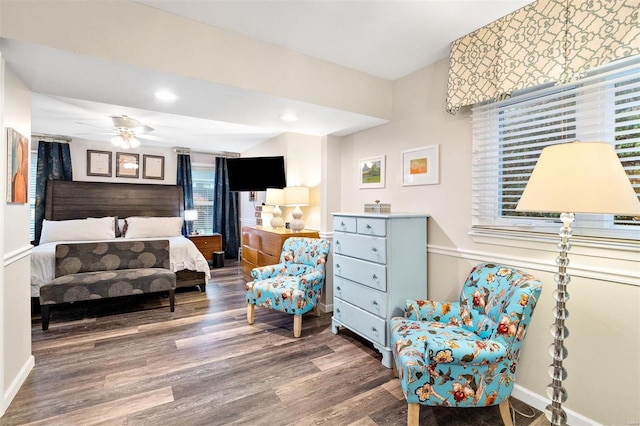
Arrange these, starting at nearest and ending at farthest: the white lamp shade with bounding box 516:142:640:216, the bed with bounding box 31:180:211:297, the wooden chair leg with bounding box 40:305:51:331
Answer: the white lamp shade with bounding box 516:142:640:216, the wooden chair leg with bounding box 40:305:51:331, the bed with bounding box 31:180:211:297

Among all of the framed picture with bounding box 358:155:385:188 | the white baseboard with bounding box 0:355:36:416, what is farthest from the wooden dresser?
the white baseboard with bounding box 0:355:36:416

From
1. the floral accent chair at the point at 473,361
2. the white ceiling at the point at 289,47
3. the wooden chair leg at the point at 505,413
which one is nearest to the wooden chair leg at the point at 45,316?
the white ceiling at the point at 289,47

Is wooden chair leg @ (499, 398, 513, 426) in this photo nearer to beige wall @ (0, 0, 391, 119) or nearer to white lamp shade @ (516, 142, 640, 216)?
white lamp shade @ (516, 142, 640, 216)

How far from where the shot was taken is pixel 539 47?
1812 millimetres

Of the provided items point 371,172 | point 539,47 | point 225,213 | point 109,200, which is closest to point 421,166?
point 371,172

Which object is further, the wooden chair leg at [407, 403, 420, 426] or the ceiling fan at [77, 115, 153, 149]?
the ceiling fan at [77, 115, 153, 149]

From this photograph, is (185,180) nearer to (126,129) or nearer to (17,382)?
(126,129)

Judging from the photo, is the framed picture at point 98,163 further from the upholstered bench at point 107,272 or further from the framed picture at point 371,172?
the framed picture at point 371,172

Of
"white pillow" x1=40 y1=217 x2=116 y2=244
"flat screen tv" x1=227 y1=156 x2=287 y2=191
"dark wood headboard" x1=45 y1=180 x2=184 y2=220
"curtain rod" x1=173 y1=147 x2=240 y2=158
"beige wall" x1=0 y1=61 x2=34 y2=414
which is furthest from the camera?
"curtain rod" x1=173 y1=147 x2=240 y2=158

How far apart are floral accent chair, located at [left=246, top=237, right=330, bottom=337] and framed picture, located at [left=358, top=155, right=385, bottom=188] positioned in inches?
31.1

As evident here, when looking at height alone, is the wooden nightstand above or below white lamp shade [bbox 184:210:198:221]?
below

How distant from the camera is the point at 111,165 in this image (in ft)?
18.3

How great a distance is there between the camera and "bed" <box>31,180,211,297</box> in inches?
160

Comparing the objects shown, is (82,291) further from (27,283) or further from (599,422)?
(599,422)
